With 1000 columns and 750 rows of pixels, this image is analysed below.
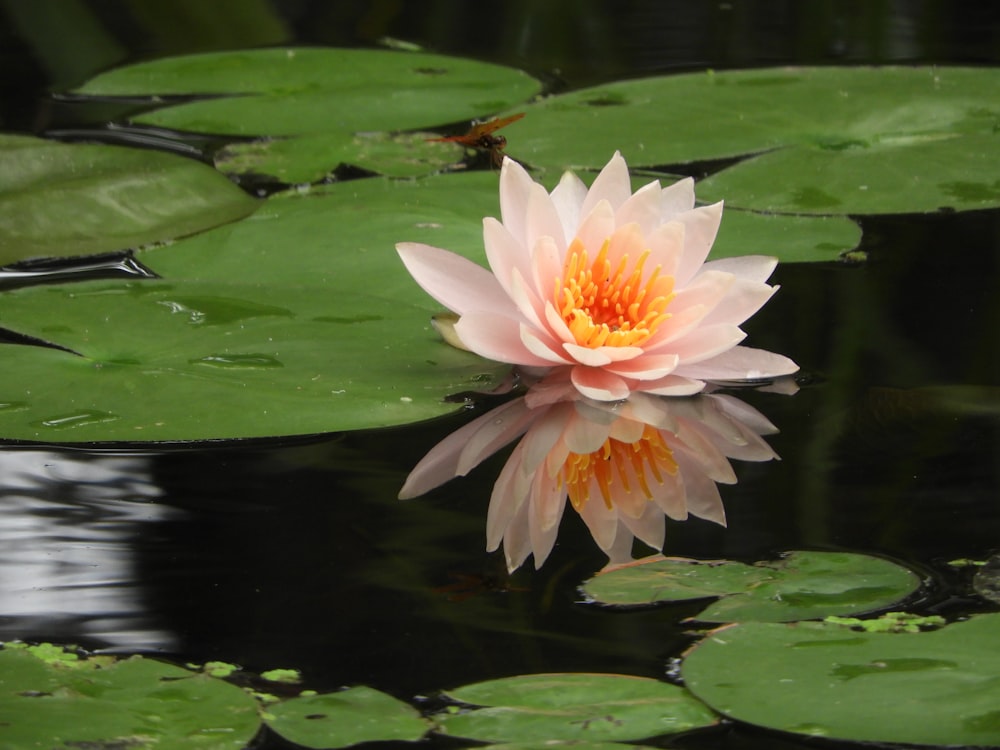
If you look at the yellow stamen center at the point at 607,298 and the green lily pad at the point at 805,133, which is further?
the green lily pad at the point at 805,133

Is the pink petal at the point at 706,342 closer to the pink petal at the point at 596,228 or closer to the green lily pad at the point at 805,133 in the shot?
the pink petal at the point at 596,228

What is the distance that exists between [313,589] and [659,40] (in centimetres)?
286

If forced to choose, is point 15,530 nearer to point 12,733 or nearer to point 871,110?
point 12,733

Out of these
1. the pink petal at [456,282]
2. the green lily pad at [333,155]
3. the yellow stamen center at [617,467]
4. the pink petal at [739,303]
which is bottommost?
the yellow stamen center at [617,467]

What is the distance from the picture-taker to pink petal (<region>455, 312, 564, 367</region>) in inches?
62.2

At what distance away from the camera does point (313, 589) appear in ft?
3.97

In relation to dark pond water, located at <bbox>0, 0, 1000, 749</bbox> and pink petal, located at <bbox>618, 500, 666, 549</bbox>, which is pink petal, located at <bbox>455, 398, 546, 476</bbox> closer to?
dark pond water, located at <bbox>0, 0, 1000, 749</bbox>

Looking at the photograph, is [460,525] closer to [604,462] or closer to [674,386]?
[604,462]

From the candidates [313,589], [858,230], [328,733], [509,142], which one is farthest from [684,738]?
[509,142]

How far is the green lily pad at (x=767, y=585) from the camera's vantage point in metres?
1.14

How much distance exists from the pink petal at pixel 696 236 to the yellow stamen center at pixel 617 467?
9.8 inches

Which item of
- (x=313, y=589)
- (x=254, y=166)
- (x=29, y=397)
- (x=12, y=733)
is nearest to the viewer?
(x=12, y=733)

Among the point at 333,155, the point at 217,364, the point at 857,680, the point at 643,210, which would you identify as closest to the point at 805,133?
the point at 333,155

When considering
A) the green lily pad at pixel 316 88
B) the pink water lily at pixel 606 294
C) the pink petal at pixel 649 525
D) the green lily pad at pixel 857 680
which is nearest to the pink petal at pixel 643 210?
the pink water lily at pixel 606 294
